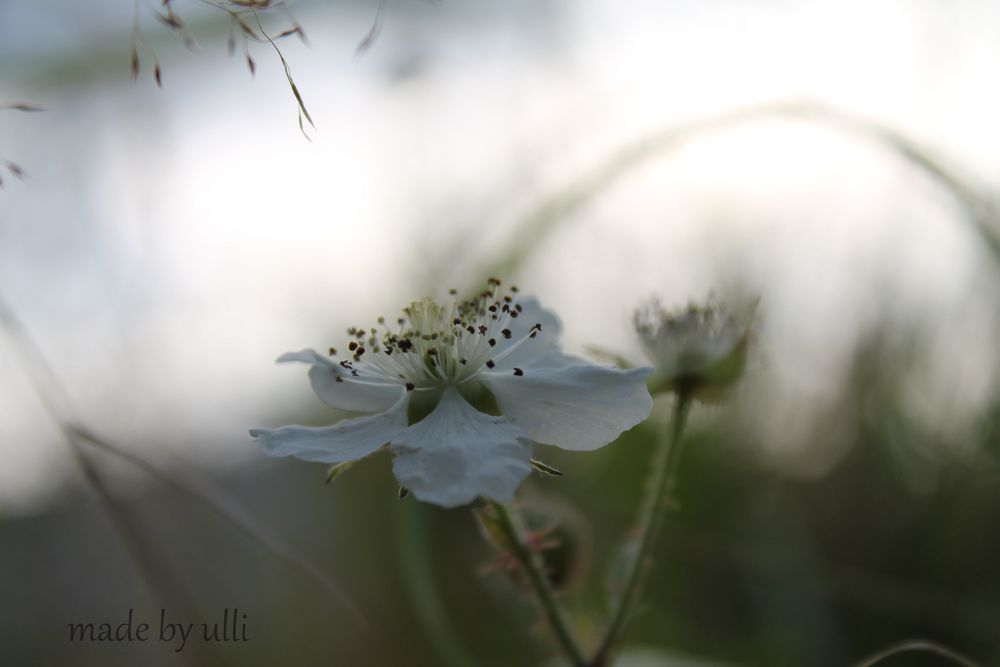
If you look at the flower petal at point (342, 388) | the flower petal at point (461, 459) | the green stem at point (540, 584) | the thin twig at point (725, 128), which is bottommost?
the green stem at point (540, 584)

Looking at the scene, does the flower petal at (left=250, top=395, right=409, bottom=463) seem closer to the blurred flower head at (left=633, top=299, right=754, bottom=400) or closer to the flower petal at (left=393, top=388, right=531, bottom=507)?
the flower petal at (left=393, top=388, right=531, bottom=507)

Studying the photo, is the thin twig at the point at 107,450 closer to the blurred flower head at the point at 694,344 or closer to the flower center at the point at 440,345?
the flower center at the point at 440,345

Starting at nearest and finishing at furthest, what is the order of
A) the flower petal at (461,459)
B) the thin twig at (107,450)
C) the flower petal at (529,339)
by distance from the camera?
the flower petal at (461,459) < the thin twig at (107,450) < the flower petal at (529,339)

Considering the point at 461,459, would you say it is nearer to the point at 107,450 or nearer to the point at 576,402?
the point at 576,402

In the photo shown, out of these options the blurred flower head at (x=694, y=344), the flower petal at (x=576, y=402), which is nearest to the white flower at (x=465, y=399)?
the flower petal at (x=576, y=402)

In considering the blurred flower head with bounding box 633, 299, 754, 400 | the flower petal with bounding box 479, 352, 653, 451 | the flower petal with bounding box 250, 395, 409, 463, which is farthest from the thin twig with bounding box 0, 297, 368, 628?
the blurred flower head with bounding box 633, 299, 754, 400

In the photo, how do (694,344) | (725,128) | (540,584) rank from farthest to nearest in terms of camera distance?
(725,128) → (694,344) → (540,584)

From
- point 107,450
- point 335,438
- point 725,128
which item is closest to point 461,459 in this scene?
point 335,438
